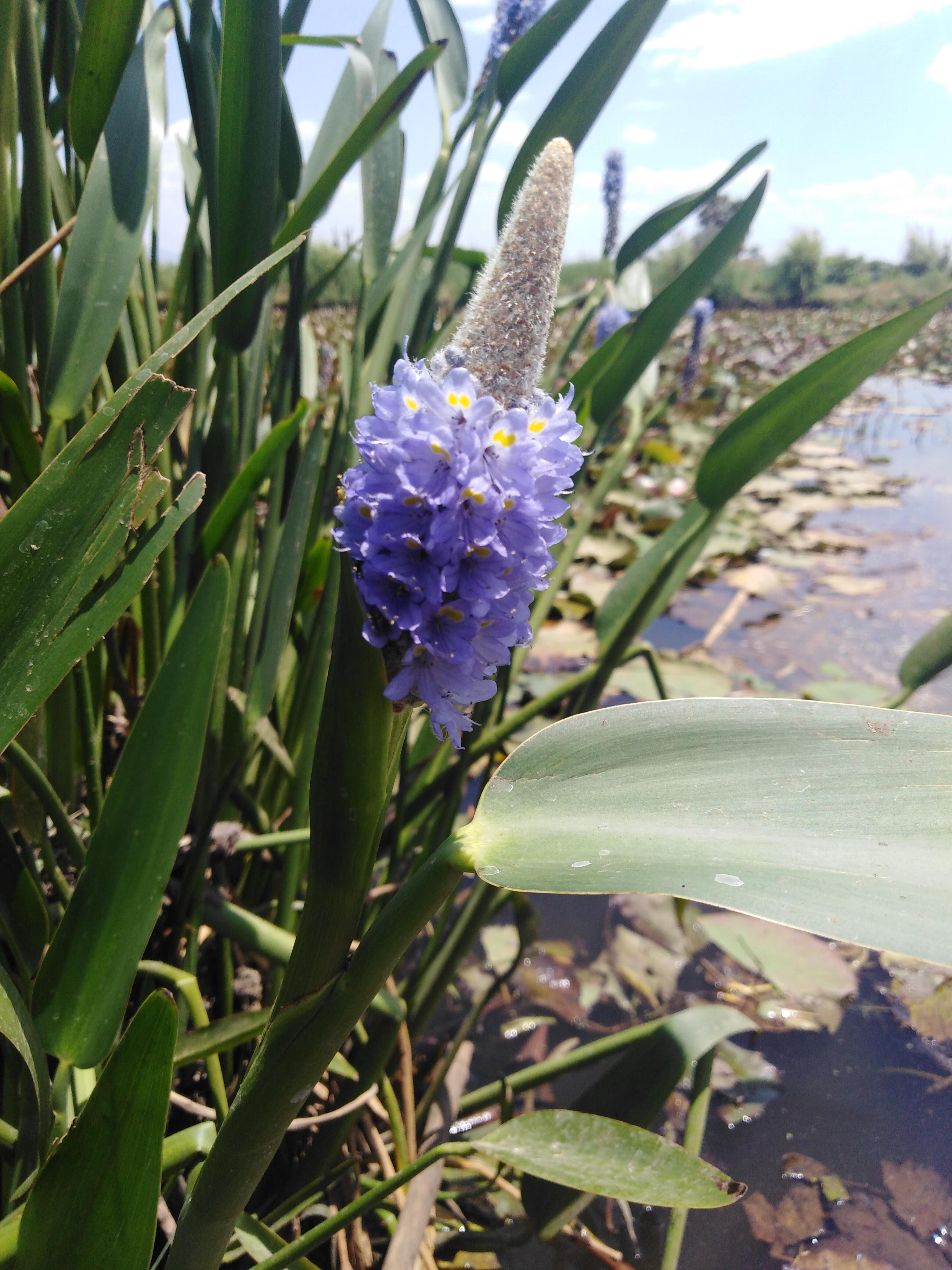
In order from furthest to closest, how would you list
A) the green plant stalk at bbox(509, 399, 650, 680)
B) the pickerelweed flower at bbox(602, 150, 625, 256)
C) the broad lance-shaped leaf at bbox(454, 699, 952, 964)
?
1. the pickerelweed flower at bbox(602, 150, 625, 256)
2. the green plant stalk at bbox(509, 399, 650, 680)
3. the broad lance-shaped leaf at bbox(454, 699, 952, 964)

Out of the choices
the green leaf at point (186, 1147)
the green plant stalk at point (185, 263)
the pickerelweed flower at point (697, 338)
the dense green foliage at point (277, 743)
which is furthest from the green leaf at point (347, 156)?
the pickerelweed flower at point (697, 338)

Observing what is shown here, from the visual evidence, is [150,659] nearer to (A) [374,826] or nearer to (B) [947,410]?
(A) [374,826]

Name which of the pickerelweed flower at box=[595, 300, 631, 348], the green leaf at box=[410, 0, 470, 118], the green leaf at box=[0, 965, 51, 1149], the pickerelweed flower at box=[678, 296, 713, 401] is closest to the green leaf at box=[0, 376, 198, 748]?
A: the green leaf at box=[0, 965, 51, 1149]

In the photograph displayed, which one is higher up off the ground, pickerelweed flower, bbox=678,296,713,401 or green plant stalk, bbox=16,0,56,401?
pickerelweed flower, bbox=678,296,713,401

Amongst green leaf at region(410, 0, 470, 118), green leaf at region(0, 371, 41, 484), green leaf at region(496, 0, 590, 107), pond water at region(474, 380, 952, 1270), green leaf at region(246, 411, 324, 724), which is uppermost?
green leaf at region(410, 0, 470, 118)

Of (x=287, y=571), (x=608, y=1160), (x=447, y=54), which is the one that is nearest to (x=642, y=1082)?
(x=608, y=1160)

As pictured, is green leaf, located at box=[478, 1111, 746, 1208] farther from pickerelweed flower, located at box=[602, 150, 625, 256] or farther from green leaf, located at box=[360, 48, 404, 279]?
pickerelweed flower, located at box=[602, 150, 625, 256]

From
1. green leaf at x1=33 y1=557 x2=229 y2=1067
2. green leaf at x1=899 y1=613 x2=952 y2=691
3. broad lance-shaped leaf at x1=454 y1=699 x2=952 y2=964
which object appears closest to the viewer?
broad lance-shaped leaf at x1=454 y1=699 x2=952 y2=964

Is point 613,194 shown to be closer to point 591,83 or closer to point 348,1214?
point 591,83
